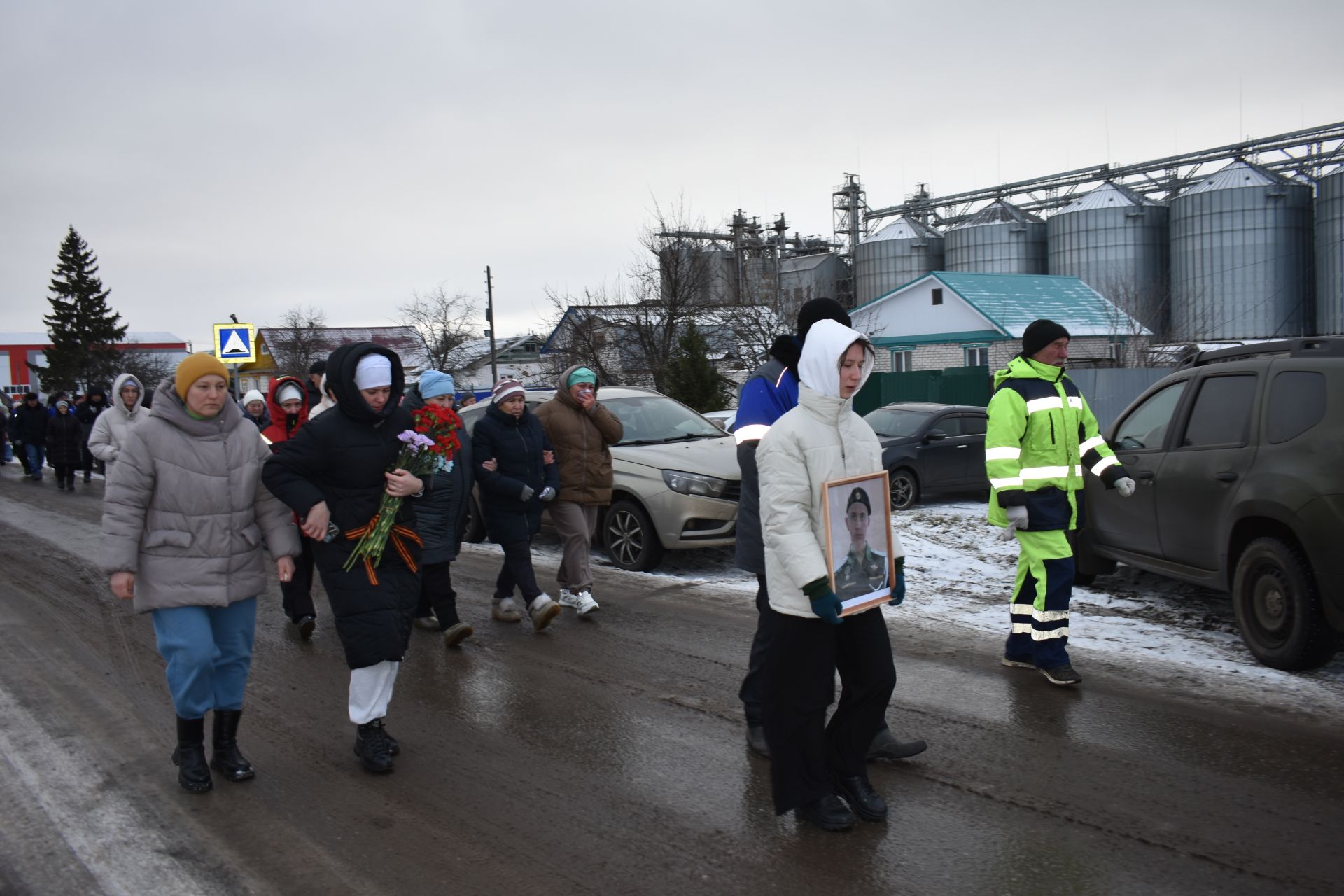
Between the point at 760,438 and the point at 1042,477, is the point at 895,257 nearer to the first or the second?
the point at 1042,477

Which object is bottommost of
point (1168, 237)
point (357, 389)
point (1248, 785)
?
point (1248, 785)

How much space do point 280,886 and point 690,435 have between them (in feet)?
24.3

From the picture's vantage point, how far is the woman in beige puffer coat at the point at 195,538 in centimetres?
451

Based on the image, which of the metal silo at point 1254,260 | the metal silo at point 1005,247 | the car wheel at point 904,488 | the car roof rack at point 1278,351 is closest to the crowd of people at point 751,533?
the car roof rack at point 1278,351

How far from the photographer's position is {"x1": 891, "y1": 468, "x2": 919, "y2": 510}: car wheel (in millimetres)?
14430

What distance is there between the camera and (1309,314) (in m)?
42.8

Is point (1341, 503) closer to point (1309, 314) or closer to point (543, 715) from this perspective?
point (543, 715)

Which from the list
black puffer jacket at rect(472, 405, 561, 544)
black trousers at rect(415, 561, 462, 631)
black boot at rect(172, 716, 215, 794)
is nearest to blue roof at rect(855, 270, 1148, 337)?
black puffer jacket at rect(472, 405, 561, 544)

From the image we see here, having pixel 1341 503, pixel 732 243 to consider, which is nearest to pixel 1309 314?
pixel 732 243

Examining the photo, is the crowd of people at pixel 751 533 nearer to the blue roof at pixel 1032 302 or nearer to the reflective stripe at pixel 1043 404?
the reflective stripe at pixel 1043 404

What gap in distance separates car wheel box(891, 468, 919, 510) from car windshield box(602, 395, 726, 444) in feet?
13.9

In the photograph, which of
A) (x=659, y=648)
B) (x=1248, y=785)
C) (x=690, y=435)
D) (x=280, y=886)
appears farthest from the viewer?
(x=690, y=435)

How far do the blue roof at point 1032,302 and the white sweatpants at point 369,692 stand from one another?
30619 millimetres

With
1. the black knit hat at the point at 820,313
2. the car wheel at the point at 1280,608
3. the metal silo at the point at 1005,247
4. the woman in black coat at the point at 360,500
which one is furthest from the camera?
the metal silo at the point at 1005,247
